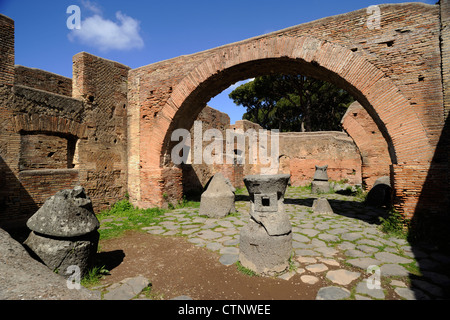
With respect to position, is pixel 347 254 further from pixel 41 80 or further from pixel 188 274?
pixel 41 80

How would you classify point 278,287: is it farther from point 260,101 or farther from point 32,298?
point 260,101

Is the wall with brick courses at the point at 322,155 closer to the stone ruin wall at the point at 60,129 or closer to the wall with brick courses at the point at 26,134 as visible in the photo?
the stone ruin wall at the point at 60,129

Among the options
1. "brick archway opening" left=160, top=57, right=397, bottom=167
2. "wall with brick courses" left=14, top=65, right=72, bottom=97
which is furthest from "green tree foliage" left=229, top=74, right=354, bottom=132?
"wall with brick courses" left=14, top=65, right=72, bottom=97

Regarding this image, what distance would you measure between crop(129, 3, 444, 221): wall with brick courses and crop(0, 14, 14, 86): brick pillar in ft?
10.4

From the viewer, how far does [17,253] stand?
93.4 inches

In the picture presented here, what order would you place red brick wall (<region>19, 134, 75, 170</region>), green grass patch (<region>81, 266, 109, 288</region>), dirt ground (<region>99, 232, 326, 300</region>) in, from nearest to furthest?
dirt ground (<region>99, 232, 326, 300</region>) → green grass patch (<region>81, 266, 109, 288</region>) → red brick wall (<region>19, 134, 75, 170</region>)

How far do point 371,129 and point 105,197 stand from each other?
9.90m

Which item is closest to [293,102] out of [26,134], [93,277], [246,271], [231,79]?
[231,79]

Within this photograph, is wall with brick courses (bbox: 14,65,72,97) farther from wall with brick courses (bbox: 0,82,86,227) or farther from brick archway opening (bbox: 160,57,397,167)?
brick archway opening (bbox: 160,57,397,167)

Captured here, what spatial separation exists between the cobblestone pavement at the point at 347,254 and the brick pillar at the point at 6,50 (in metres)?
4.40

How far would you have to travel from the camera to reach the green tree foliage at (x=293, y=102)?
67.3ft

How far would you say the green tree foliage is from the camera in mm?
20517

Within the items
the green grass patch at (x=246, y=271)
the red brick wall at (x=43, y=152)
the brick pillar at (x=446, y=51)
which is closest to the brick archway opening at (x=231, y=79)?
the brick pillar at (x=446, y=51)

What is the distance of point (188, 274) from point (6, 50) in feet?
19.3
